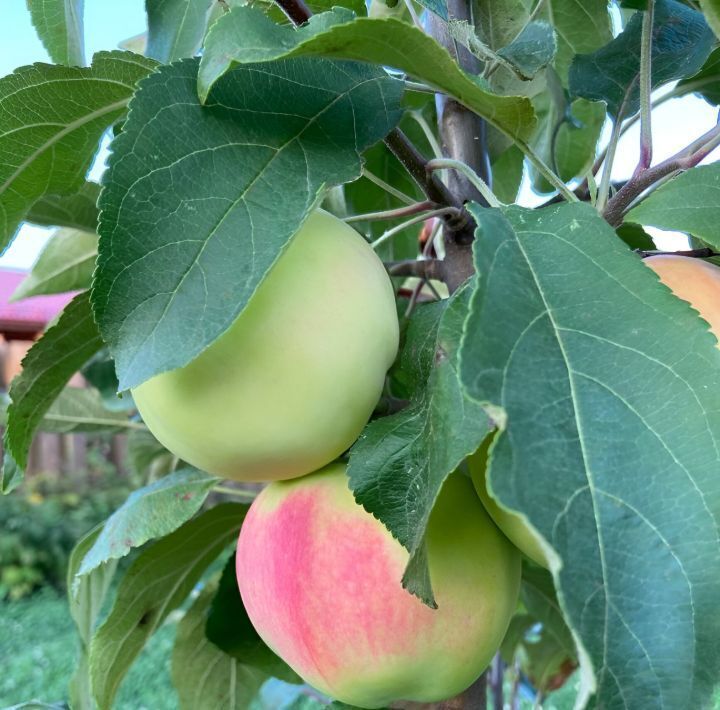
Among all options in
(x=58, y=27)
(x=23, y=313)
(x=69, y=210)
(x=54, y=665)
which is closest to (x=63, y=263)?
(x=69, y=210)

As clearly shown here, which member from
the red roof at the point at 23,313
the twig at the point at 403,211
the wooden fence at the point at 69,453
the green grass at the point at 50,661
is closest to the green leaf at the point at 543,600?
the twig at the point at 403,211

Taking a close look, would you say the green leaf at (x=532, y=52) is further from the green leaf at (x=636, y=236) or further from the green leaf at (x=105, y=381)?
the green leaf at (x=105, y=381)

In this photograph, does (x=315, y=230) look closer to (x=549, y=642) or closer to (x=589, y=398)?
(x=589, y=398)

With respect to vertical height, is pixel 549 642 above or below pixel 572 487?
below

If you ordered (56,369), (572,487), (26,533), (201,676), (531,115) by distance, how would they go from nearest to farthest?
(572,487), (531,115), (56,369), (201,676), (26,533)

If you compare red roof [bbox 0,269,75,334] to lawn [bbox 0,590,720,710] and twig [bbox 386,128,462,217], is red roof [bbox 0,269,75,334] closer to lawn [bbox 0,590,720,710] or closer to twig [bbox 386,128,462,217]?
lawn [bbox 0,590,720,710]

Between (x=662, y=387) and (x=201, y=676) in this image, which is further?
(x=201, y=676)

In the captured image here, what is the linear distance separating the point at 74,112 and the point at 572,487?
11.4 inches

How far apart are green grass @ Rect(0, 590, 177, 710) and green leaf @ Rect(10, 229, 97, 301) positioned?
1.02 meters

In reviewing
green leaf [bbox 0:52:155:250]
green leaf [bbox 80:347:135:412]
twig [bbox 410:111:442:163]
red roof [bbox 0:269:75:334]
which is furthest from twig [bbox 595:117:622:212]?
red roof [bbox 0:269:75:334]

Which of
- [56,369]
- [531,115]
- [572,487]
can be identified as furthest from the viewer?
[56,369]

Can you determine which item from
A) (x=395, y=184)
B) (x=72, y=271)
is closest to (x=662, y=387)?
(x=395, y=184)

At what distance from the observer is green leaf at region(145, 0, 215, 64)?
0.50m

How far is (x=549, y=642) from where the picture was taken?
3.03 ft
